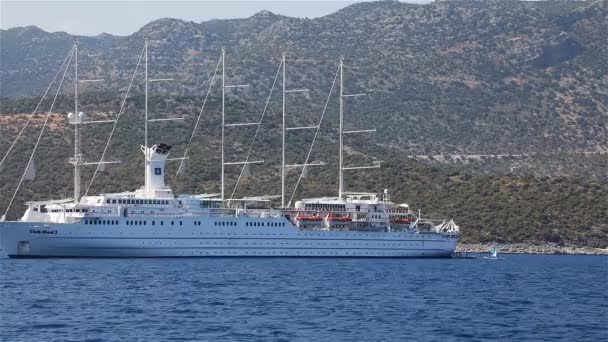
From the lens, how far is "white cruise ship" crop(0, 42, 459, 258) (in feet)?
229

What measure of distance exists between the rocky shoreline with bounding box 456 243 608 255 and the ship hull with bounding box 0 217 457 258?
12.6 metres

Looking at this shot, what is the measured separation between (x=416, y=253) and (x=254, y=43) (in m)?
116

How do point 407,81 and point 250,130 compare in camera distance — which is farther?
point 407,81

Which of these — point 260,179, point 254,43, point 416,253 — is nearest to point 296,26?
point 254,43

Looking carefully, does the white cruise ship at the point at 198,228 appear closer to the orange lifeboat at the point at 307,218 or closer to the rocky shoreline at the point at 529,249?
the orange lifeboat at the point at 307,218

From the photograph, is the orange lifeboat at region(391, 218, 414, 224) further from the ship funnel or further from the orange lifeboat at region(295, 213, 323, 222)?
the ship funnel

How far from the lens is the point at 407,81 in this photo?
15762 centimetres

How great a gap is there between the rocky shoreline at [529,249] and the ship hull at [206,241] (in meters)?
12.6

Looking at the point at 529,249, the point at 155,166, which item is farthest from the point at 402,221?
the point at 155,166

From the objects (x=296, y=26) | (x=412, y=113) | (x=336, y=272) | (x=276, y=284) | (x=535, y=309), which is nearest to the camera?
(x=535, y=309)

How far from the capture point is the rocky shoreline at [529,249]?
93062mm

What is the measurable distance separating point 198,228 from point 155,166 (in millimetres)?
4450

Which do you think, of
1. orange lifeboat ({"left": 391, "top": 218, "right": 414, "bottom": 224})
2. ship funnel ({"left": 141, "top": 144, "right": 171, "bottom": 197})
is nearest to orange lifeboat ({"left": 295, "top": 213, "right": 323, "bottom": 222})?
orange lifeboat ({"left": 391, "top": 218, "right": 414, "bottom": 224})

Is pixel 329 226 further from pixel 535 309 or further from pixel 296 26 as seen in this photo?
pixel 296 26
